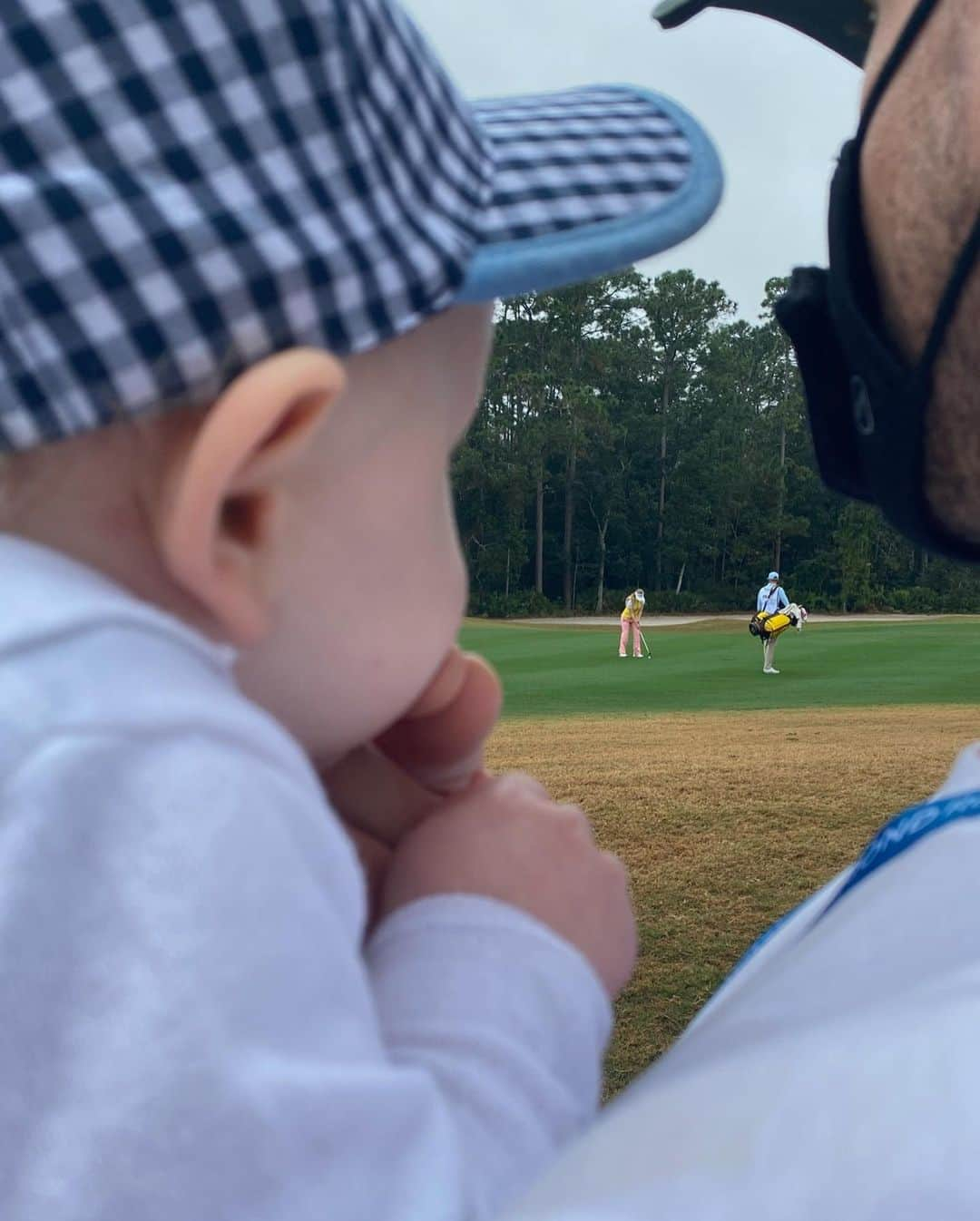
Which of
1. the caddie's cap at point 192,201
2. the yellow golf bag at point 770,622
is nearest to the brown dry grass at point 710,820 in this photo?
the caddie's cap at point 192,201

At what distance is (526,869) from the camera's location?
73 centimetres

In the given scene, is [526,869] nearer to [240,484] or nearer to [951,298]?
[240,484]

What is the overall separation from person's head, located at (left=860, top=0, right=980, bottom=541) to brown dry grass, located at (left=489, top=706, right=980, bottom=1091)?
1.71 m

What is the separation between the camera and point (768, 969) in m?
0.82

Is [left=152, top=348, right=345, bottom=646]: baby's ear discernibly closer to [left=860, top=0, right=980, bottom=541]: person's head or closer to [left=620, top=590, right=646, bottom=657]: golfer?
[left=860, top=0, right=980, bottom=541]: person's head

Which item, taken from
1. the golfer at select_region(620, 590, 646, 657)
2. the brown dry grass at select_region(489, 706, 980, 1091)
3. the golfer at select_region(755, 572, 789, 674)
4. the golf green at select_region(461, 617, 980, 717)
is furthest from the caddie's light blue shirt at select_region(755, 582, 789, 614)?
the brown dry grass at select_region(489, 706, 980, 1091)

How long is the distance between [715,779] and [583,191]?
12.7ft

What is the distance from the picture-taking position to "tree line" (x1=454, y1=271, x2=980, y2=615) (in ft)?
113

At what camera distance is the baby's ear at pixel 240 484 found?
562mm

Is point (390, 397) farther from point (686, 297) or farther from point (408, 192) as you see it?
point (686, 297)

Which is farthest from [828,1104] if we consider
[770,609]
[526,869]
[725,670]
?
[770,609]

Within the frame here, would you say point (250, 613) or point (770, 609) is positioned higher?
point (250, 613)

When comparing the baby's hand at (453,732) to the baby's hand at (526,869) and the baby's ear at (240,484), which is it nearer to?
the baby's hand at (526,869)

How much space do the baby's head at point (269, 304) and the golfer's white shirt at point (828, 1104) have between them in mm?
272
